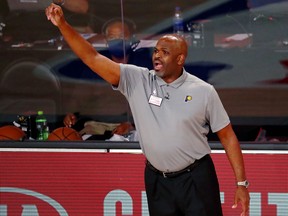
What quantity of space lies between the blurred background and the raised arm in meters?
1.73

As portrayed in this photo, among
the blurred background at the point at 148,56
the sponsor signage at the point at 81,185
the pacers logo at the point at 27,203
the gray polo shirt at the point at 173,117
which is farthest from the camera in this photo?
the blurred background at the point at 148,56

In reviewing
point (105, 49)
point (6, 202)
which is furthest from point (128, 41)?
point (6, 202)

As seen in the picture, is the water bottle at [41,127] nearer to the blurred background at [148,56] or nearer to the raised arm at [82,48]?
the blurred background at [148,56]

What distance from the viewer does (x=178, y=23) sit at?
6.98 m

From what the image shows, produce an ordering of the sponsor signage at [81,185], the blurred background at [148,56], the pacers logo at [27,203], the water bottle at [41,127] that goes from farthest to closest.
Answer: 1. the water bottle at [41,127]
2. the blurred background at [148,56]
3. the pacers logo at [27,203]
4. the sponsor signage at [81,185]

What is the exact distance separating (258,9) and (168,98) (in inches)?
73.9

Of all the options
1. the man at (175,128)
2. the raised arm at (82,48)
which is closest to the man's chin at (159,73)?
the man at (175,128)

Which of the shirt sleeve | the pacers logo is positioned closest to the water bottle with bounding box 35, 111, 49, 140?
the pacers logo

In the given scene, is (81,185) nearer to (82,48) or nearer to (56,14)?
(82,48)

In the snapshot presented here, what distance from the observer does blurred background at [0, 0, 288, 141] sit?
6.91 m

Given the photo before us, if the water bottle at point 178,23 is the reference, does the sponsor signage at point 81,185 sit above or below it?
below

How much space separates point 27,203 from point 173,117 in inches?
81.1

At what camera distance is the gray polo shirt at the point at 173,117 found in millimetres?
5262

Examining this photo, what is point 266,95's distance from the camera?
6.96 metres
